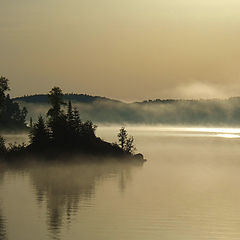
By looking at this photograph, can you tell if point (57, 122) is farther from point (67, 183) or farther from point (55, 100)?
point (67, 183)

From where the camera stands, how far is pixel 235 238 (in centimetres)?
6488

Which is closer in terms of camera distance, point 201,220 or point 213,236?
point 213,236

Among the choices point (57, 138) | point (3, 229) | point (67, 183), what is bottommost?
point (3, 229)

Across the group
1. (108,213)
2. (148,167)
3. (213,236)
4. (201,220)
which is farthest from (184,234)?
(148,167)

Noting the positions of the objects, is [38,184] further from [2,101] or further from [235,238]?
[235,238]

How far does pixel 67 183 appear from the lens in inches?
4948

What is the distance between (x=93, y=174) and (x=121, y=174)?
23.3 ft

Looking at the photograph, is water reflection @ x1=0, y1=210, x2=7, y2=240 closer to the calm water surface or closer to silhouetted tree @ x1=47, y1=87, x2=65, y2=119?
the calm water surface

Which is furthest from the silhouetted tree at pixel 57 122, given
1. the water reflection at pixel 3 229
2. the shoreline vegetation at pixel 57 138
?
the water reflection at pixel 3 229

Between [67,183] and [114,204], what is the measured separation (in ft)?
111

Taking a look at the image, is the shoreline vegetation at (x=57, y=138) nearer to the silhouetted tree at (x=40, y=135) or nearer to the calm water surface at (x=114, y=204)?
the silhouetted tree at (x=40, y=135)

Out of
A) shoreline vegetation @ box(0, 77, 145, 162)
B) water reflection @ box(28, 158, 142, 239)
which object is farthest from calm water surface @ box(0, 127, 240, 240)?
shoreline vegetation @ box(0, 77, 145, 162)

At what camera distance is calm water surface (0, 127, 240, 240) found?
68.4 meters

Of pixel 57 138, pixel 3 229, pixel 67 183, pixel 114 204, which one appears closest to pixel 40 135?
pixel 57 138
